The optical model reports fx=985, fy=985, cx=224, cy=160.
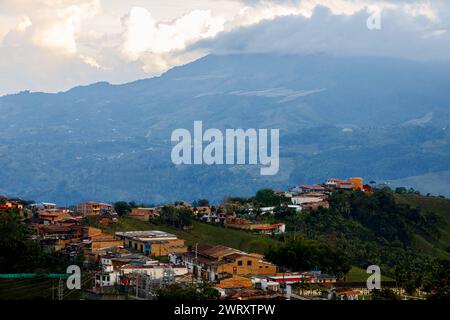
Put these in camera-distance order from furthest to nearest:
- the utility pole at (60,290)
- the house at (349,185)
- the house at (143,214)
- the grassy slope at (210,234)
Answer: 1. the house at (349,185)
2. the house at (143,214)
3. the grassy slope at (210,234)
4. the utility pole at (60,290)

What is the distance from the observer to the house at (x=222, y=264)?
26.7m

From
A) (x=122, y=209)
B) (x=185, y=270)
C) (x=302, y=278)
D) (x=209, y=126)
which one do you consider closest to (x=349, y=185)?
(x=122, y=209)

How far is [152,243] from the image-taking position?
1203 inches

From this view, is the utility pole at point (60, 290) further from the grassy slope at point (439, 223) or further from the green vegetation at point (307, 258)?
the grassy slope at point (439, 223)

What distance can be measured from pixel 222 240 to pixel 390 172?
100290 mm

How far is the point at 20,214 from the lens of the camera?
119 ft

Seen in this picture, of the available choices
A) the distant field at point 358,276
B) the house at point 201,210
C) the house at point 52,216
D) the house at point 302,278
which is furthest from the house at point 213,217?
the house at point 302,278

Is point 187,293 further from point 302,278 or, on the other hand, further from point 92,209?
point 92,209

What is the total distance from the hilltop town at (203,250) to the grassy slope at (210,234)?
36 millimetres

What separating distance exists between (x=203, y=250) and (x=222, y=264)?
120 inches

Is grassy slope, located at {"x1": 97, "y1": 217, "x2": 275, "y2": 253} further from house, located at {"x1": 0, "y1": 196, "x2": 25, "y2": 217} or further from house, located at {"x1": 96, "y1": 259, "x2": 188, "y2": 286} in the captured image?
house, located at {"x1": 96, "y1": 259, "x2": 188, "y2": 286}

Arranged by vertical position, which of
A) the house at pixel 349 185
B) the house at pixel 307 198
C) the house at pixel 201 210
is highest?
the house at pixel 349 185

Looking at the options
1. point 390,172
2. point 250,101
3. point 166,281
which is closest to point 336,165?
point 390,172

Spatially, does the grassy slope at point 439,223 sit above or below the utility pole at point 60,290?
above
